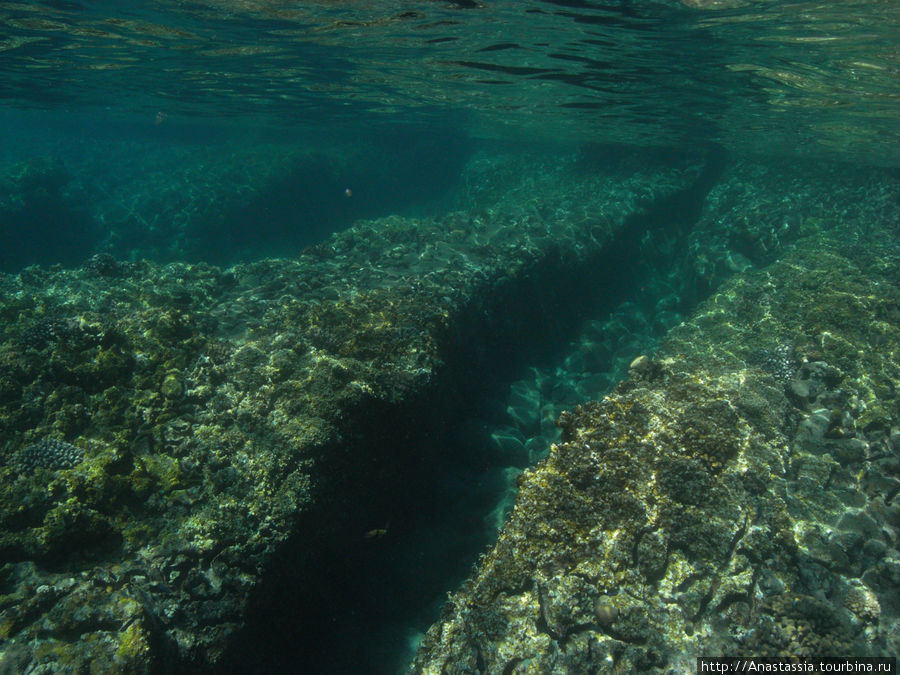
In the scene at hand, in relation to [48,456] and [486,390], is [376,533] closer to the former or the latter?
[48,456]

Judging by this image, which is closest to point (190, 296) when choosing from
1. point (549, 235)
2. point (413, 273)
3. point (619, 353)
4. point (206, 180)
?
point (413, 273)

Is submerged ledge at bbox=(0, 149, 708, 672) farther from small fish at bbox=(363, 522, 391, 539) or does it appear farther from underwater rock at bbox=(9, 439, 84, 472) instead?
small fish at bbox=(363, 522, 391, 539)

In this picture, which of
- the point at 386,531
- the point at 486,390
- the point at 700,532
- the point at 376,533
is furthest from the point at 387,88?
the point at 700,532

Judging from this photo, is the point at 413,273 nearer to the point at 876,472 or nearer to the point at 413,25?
the point at 413,25

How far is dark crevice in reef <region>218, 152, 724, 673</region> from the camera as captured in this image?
5.88 meters

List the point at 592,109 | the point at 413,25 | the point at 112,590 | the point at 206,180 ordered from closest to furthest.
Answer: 1. the point at 112,590
2. the point at 413,25
3. the point at 592,109
4. the point at 206,180

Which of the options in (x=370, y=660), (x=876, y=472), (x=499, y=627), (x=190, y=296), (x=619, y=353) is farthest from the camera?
(x=619, y=353)

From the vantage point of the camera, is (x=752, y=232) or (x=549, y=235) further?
(x=752, y=232)

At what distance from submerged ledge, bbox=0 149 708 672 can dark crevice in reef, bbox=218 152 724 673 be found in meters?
0.07

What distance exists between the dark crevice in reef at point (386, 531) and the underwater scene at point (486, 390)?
6cm

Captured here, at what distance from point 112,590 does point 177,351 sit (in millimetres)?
4101

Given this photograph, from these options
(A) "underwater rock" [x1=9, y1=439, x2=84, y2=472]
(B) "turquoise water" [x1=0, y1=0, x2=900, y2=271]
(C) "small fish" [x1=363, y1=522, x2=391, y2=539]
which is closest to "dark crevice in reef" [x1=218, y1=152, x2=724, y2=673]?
(C) "small fish" [x1=363, y1=522, x2=391, y2=539]

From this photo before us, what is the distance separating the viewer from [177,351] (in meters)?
7.83

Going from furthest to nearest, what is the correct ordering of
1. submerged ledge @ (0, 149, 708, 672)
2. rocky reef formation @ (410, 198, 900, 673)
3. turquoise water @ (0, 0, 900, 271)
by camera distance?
turquoise water @ (0, 0, 900, 271) < rocky reef formation @ (410, 198, 900, 673) < submerged ledge @ (0, 149, 708, 672)
